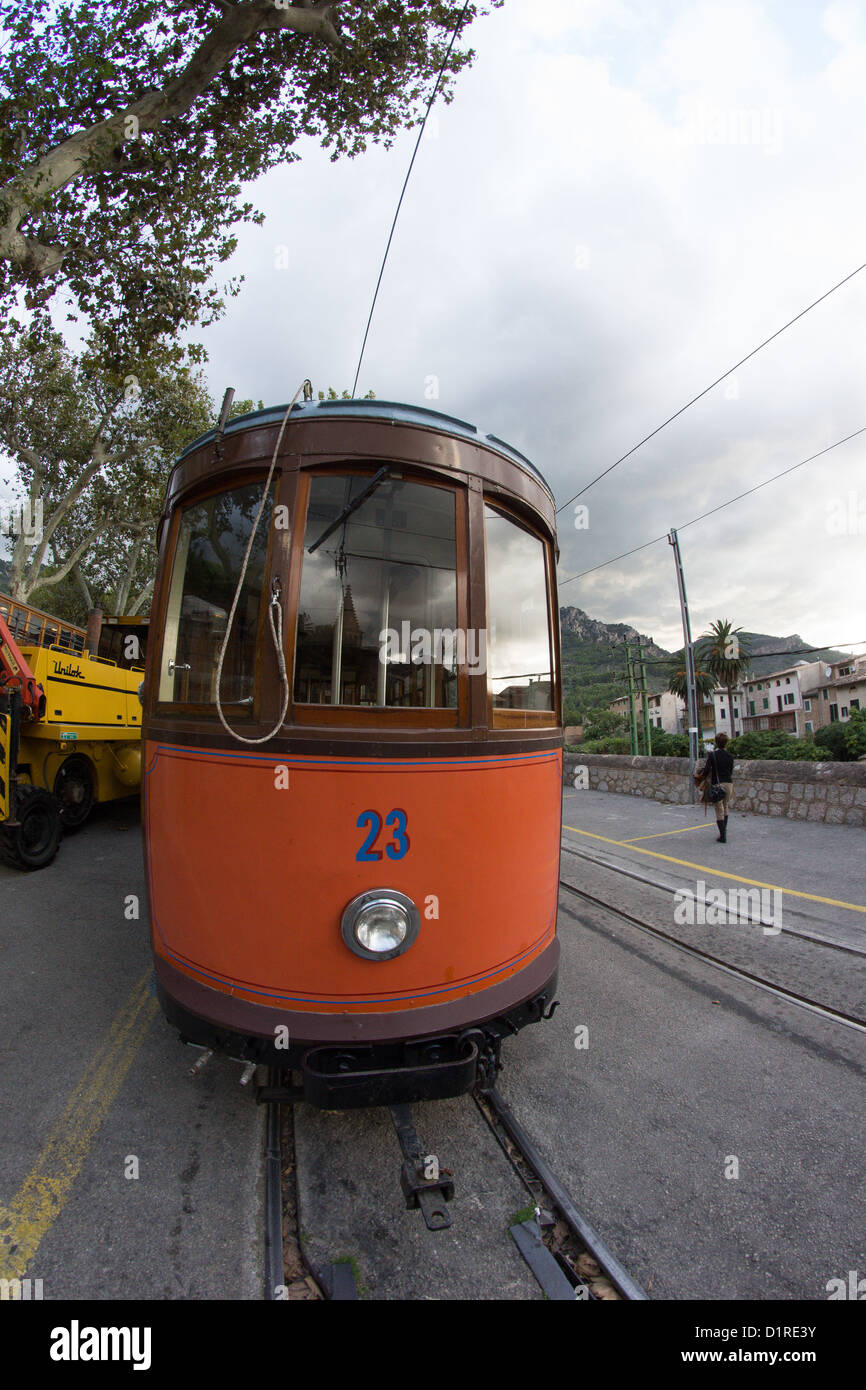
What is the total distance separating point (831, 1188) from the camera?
233 centimetres

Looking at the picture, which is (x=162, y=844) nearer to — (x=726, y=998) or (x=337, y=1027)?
(x=337, y=1027)

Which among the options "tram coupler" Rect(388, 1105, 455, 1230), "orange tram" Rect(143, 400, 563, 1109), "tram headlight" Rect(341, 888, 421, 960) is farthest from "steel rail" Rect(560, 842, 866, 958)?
"tram headlight" Rect(341, 888, 421, 960)

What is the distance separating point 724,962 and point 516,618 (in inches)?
137

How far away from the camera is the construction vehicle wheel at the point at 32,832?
6.54 metres

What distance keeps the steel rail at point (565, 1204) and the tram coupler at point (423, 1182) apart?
0.42 meters

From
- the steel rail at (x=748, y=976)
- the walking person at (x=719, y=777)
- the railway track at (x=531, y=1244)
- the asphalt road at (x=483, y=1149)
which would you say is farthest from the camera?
the walking person at (x=719, y=777)

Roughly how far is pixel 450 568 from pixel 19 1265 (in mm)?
2922

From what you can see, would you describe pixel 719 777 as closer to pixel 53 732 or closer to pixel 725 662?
pixel 53 732

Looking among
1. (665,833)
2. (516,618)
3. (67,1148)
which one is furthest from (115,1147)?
(665,833)

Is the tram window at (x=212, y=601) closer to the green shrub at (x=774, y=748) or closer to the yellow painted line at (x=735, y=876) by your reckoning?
the yellow painted line at (x=735, y=876)

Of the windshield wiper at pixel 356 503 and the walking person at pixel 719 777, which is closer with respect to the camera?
the windshield wiper at pixel 356 503

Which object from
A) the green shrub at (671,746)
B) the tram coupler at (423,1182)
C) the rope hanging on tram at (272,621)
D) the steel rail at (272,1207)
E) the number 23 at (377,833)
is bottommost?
the steel rail at (272,1207)

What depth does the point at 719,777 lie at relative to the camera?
28.3ft

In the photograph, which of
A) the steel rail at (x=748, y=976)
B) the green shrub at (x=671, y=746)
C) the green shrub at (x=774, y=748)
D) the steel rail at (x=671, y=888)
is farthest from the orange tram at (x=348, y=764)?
the green shrub at (x=671, y=746)
